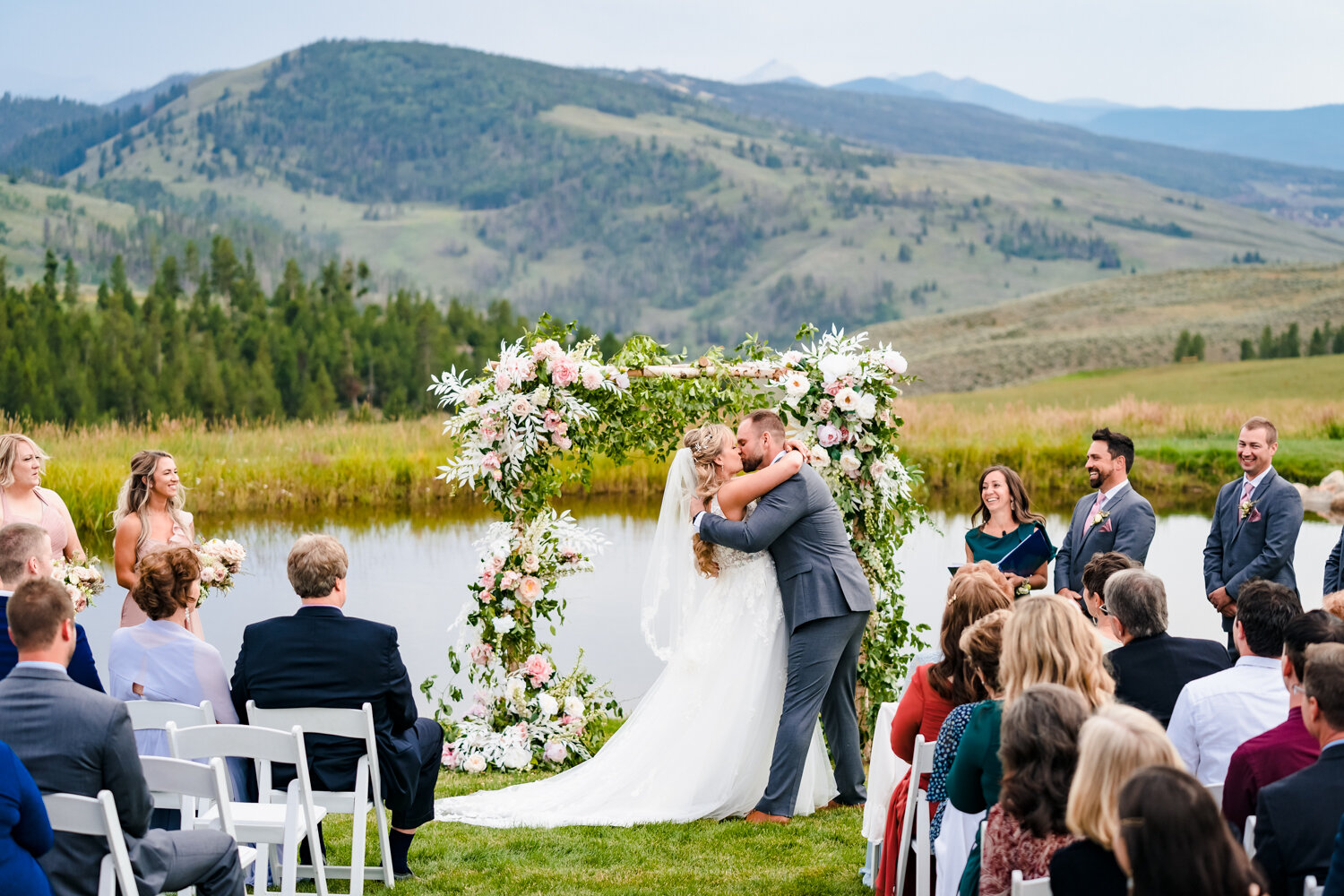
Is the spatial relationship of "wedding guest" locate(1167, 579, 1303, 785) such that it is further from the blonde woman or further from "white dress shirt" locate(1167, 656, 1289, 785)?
the blonde woman

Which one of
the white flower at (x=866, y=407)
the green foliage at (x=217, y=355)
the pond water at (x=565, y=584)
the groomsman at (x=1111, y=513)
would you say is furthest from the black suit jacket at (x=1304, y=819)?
the green foliage at (x=217, y=355)

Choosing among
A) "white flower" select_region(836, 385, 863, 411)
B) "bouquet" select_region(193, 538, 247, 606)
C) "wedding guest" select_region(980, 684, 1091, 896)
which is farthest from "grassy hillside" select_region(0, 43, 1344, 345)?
"wedding guest" select_region(980, 684, 1091, 896)

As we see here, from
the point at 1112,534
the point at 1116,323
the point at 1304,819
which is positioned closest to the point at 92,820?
the point at 1304,819

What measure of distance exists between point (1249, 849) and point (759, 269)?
15043 cm

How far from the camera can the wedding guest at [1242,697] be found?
3.89 metres

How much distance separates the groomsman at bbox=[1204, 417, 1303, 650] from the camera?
662 cm

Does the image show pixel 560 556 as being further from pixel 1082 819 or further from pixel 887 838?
pixel 1082 819

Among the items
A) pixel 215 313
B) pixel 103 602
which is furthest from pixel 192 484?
pixel 215 313

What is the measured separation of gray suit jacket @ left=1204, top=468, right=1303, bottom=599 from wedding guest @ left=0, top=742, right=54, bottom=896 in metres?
5.93

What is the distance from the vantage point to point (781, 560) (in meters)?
6.12

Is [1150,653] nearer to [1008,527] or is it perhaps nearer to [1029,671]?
[1029,671]

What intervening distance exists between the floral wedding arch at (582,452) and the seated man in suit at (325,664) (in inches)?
97.0

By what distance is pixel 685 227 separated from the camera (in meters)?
165

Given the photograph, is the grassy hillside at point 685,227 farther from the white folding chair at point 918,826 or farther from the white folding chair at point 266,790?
the white folding chair at point 918,826
